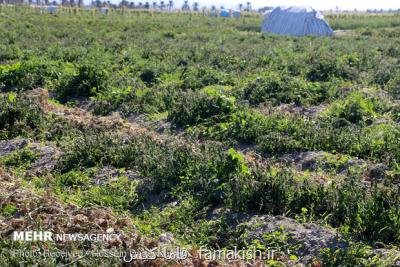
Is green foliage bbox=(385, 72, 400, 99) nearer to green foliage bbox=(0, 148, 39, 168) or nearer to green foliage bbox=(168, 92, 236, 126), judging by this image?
green foliage bbox=(168, 92, 236, 126)

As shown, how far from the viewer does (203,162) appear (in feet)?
21.4

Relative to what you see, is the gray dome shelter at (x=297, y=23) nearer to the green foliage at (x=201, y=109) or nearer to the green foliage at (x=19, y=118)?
the green foliage at (x=201, y=109)

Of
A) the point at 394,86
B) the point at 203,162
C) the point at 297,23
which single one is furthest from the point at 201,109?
the point at 297,23

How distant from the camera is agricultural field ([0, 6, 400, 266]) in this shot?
5.05 meters

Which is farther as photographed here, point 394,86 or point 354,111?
point 394,86

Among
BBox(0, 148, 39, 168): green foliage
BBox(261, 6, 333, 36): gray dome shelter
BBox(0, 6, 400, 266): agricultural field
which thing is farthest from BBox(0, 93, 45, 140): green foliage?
BBox(261, 6, 333, 36): gray dome shelter

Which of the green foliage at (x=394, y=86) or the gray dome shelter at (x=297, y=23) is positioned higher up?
the gray dome shelter at (x=297, y=23)

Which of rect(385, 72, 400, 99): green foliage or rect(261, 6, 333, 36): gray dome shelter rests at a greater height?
rect(261, 6, 333, 36): gray dome shelter

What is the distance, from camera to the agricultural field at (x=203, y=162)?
5051mm

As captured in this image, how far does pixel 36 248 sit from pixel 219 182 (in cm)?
233

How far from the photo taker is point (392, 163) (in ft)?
22.2

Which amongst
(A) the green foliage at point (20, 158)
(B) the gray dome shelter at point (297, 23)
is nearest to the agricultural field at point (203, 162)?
(A) the green foliage at point (20, 158)

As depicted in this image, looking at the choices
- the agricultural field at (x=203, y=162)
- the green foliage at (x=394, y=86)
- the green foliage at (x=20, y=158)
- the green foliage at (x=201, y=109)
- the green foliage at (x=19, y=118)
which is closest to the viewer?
the agricultural field at (x=203, y=162)

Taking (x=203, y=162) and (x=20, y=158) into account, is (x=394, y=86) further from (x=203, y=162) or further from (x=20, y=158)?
(x=20, y=158)
